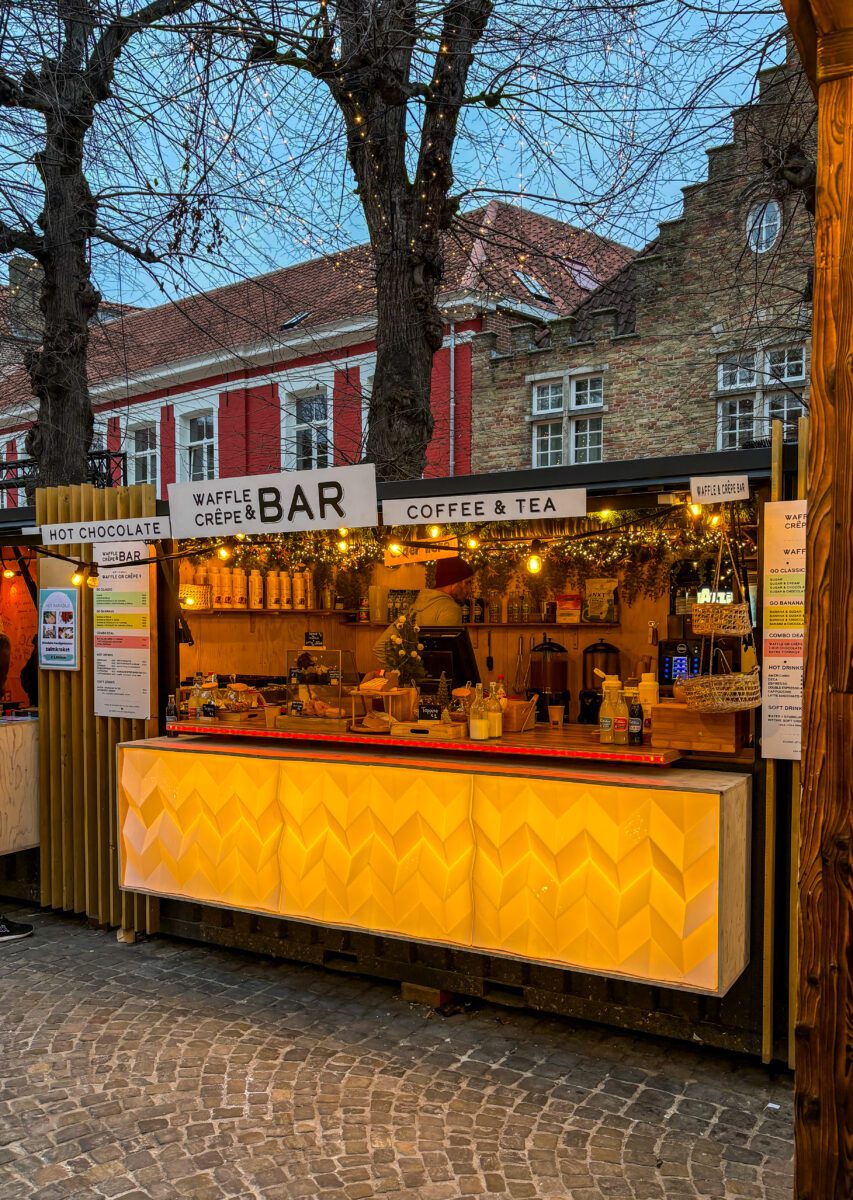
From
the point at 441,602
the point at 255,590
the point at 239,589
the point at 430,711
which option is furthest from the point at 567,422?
the point at 430,711

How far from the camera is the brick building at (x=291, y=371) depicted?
15195 mm

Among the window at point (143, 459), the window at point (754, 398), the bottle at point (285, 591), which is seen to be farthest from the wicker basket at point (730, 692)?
the window at point (143, 459)

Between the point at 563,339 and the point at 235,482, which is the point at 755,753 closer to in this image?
the point at 235,482

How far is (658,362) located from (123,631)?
11150 millimetres

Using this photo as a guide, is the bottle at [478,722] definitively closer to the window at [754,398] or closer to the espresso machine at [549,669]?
the espresso machine at [549,669]

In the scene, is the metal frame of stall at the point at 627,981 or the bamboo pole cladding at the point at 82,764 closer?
the metal frame of stall at the point at 627,981

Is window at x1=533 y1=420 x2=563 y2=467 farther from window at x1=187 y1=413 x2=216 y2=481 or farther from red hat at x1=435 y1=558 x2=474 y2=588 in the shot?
red hat at x1=435 y1=558 x2=474 y2=588

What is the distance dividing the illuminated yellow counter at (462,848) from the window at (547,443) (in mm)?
11727

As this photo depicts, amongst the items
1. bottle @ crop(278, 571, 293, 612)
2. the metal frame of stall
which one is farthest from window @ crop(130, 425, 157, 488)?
the metal frame of stall

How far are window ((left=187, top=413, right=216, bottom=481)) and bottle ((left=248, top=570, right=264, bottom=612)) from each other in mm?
10942

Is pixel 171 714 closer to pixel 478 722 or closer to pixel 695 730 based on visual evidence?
pixel 478 722

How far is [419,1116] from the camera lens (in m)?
4.05

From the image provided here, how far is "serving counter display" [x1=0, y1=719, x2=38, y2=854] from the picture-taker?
6773mm

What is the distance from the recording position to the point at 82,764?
673cm
